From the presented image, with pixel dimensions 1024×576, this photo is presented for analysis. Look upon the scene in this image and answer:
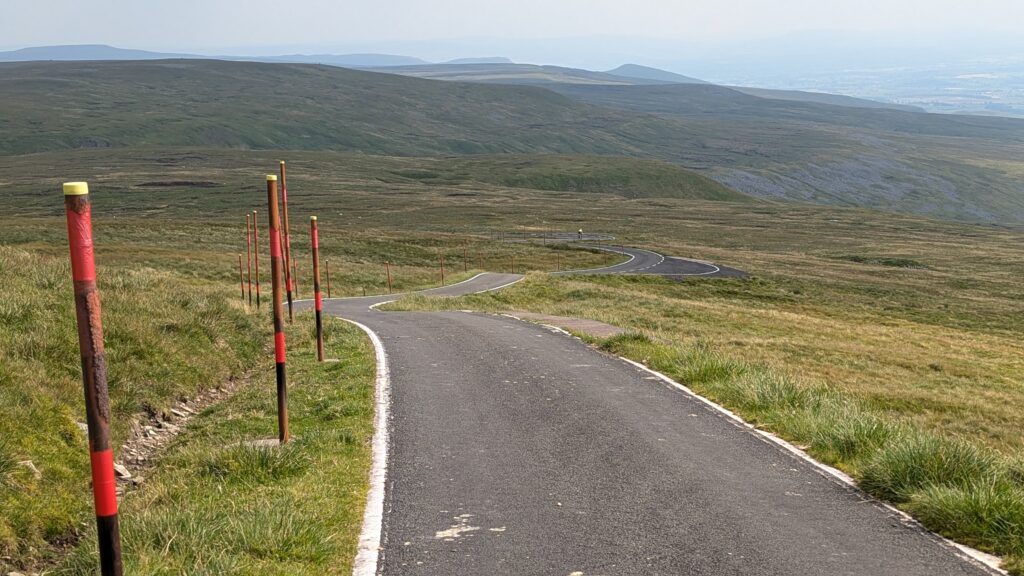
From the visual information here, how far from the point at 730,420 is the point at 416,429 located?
13.6ft

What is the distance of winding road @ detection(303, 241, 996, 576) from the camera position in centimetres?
697

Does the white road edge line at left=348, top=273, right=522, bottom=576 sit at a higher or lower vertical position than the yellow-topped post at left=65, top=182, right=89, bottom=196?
lower

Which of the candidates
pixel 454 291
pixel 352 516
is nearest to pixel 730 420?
pixel 352 516

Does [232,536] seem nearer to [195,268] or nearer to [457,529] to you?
[457,529]

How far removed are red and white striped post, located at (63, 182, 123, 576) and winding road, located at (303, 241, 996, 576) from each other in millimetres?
2157

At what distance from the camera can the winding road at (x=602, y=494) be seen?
6973 millimetres

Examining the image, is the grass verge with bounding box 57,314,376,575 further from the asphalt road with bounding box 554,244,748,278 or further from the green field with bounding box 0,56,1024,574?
the asphalt road with bounding box 554,244,748,278

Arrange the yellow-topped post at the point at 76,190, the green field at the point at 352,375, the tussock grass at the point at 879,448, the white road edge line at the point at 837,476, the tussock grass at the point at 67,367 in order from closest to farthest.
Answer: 1. the yellow-topped post at the point at 76,190
2. the white road edge line at the point at 837,476
3. the tussock grass at the point at 879,448
4. the green field at the point at 352,375
5. the tussock grass at the point at 67,367

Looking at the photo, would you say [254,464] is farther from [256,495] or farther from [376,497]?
[376,497]

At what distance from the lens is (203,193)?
134 metres

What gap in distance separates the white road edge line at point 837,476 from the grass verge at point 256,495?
476 cm

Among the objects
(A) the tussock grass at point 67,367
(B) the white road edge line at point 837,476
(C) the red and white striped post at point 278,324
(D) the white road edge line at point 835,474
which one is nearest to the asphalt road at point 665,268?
(A) the tussock grass at point 67,367

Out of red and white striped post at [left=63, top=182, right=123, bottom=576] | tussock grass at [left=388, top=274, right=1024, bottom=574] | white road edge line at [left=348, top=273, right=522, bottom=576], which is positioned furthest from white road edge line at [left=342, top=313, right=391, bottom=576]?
tussock grass at [left=388, top=274, right=1024, bottom=574]

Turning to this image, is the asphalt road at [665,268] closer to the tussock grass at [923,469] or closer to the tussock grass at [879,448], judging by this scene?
the tussock grass at [879,448]
